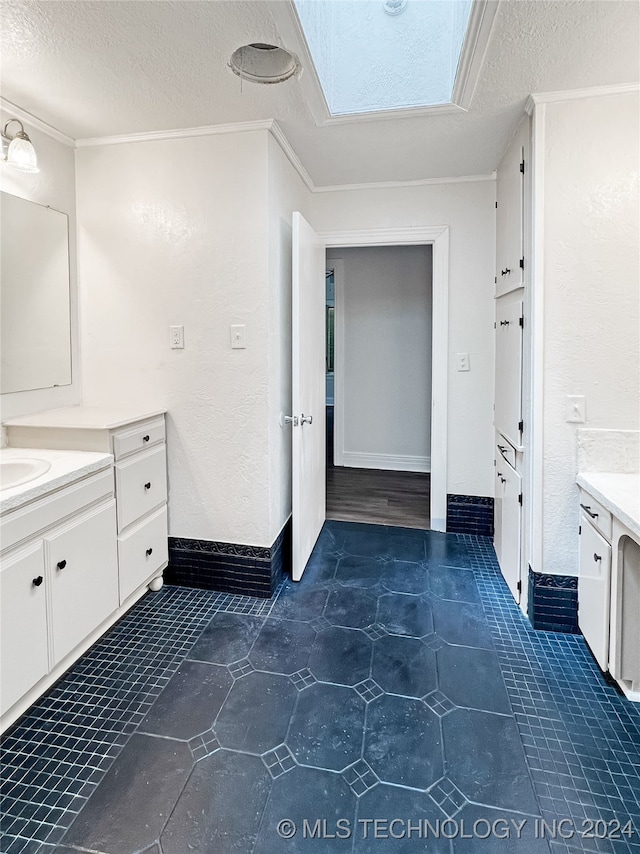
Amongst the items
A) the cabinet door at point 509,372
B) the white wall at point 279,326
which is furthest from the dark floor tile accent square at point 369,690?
the cabinet door at point 509,372

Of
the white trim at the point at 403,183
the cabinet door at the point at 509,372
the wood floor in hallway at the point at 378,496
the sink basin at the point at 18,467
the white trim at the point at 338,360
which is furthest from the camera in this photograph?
the white trim at the point at 338,360

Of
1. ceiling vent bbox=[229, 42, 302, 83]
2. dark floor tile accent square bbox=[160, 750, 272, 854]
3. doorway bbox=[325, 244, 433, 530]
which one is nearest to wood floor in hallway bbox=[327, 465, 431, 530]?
doorway bbox=[325, 244, 433, 530]

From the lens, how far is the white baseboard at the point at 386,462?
16.3 feet

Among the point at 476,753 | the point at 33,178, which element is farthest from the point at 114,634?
the point at 33,178

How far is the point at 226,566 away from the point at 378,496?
1.89 meters

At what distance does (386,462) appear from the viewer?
5.05 metres

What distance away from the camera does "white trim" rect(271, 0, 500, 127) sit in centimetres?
154

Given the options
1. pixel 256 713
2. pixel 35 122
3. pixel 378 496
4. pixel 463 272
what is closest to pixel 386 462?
pixel 378 496

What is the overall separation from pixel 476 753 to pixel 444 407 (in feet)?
7.02

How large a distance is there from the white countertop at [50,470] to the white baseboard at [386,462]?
3331 millimetres

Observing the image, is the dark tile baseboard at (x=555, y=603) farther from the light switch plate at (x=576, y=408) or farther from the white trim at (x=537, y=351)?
the light switch plate at (x=576, y=408)

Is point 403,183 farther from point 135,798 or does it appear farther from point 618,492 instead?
point 135,798

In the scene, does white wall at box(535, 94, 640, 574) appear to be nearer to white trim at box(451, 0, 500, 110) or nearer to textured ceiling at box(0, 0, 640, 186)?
textured ceiling at box(0, 0, 640, 186)

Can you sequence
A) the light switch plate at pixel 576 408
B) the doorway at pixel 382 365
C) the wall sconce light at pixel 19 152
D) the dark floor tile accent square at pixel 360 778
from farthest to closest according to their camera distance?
the doorway at pixel 382 365 < the light switch plate at pixel 576 408 < the wall sconce light at pixel 19 152 < the dark floor tile accent square at pixel 360 778
